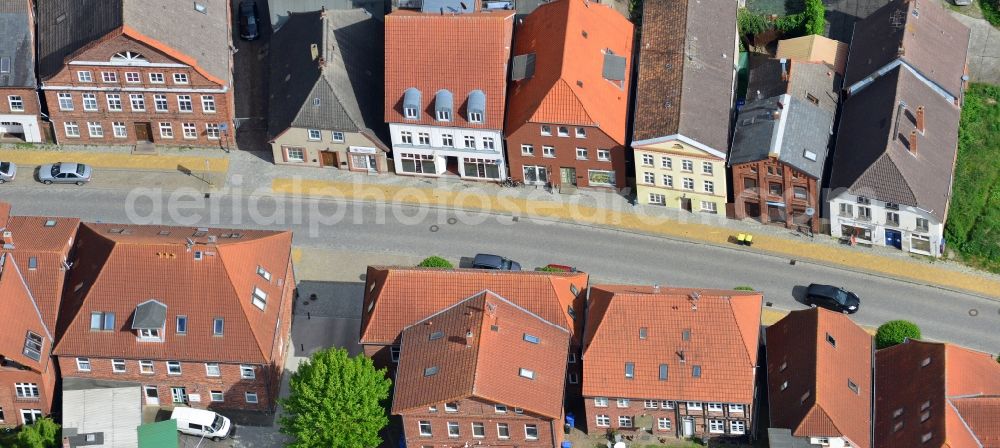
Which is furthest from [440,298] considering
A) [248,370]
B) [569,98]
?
[569,98]

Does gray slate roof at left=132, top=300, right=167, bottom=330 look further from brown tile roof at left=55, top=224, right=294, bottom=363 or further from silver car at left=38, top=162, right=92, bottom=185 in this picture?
silver car at left=38, top=162, right=92, bottom=185

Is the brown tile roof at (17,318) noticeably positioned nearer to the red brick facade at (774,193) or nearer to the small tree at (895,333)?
the red brick facade at (774,193)

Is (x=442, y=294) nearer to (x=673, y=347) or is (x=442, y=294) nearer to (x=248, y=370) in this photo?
(x=248, y=370)

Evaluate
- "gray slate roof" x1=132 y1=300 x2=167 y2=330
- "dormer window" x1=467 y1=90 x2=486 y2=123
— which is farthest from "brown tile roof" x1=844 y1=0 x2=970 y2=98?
"gray slate roof" x1=132 y1=300 x2=167 y2=330

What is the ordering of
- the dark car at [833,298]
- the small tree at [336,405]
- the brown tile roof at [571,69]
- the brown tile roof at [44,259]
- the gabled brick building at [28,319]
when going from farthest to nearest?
the brown tile roof at [571,69], the dark car at [833,298], the brown tile roof at [44,259], the gabled brick building at [28,319], the small tree at [336,405]

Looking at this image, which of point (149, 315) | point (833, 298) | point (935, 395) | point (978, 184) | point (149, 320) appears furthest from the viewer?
point (978, 184)

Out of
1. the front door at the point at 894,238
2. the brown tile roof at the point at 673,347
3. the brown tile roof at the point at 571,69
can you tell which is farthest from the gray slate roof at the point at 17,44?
the front door at the point at 894,238

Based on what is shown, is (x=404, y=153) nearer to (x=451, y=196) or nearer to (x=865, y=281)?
(x=451, y=196)
